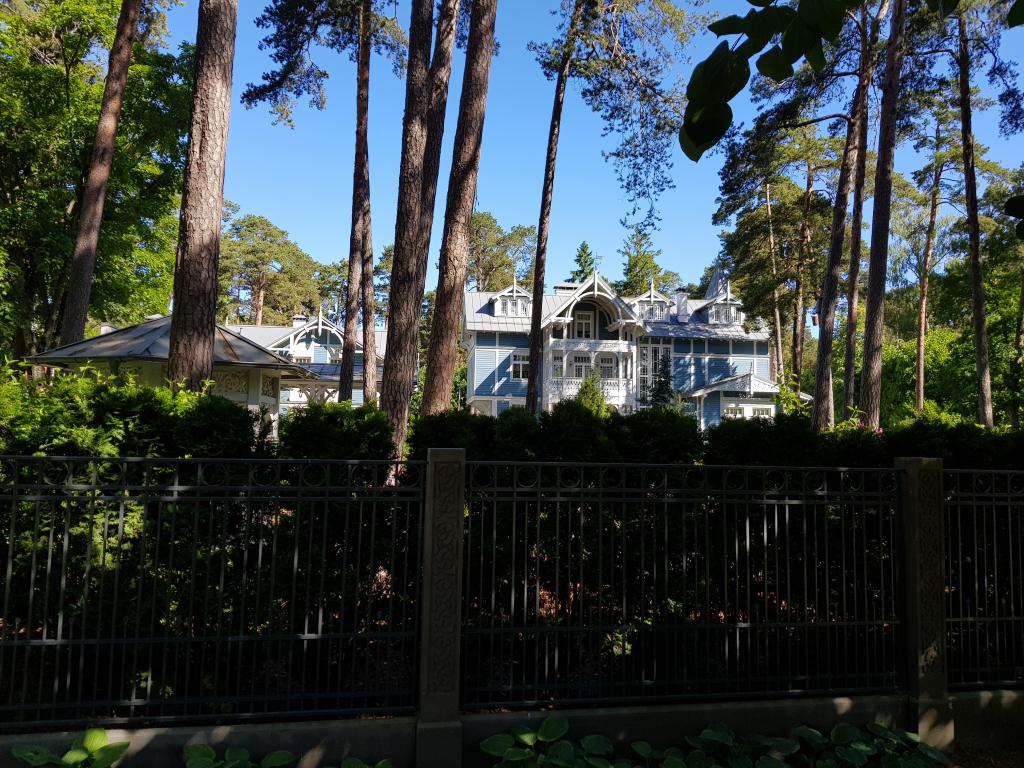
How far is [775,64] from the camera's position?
175 centimetres

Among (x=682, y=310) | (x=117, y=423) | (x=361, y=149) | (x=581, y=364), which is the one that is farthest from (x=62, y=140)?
(x=682, y=310)

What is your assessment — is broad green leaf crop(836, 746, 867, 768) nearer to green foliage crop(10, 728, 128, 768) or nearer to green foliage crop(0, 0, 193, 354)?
green foliage crop(10, 728, 128, 768)

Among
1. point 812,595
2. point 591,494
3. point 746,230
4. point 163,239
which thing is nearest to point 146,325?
point 163,239

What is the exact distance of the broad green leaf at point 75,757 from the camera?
3596 mm

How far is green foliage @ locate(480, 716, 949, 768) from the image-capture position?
398cm

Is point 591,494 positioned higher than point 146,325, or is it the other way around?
point 146,325

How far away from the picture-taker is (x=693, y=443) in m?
5.03

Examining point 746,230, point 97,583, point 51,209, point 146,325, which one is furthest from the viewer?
point 746,230

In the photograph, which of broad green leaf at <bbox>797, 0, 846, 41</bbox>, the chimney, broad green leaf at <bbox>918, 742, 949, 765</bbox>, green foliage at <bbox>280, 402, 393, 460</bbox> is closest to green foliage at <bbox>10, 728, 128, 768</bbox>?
green foliage at <bbox>280, 402, 393, 460</bbox>

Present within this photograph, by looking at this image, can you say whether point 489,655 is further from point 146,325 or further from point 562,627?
point 146,325

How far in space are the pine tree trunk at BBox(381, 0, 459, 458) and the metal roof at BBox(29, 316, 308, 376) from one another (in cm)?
448

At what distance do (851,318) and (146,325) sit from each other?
62.1 ft

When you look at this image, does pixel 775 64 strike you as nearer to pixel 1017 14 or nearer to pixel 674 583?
pixel 1017 14

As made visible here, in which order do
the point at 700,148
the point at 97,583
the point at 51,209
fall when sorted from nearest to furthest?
the point at 700,148
the point at 97,583
the point at 51,209
